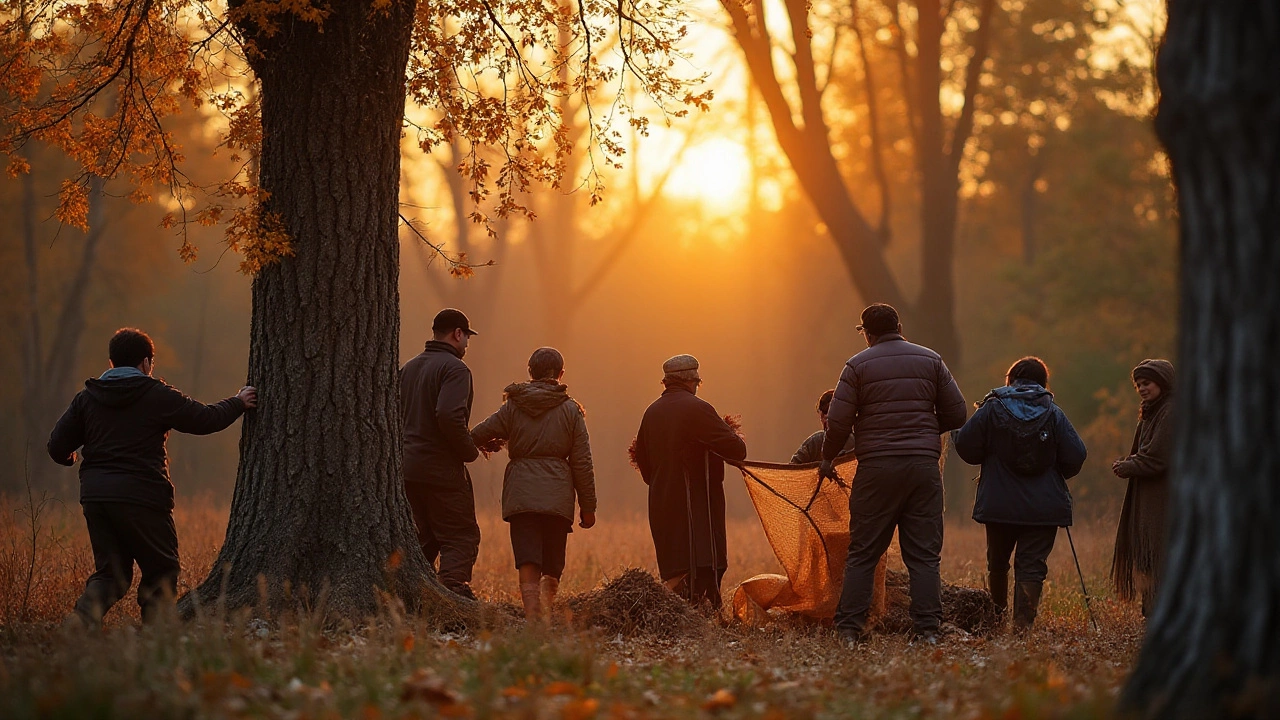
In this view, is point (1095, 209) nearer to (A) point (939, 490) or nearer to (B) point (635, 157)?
(B) point (635, 157)

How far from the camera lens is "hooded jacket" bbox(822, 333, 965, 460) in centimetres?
788

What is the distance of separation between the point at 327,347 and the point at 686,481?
120 inches

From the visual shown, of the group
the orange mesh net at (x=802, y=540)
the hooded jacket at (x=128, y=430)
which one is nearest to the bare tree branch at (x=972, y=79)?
the orange mesh net at (x=802, y=540)

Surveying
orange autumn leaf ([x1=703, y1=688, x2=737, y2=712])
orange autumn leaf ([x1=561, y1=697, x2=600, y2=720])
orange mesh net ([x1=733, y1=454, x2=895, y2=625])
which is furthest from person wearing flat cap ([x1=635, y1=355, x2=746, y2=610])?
orange autumn leaf ([x1=561, y1=697, x2=600, y2=720])

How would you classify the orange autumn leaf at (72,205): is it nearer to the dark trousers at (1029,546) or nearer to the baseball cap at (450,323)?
the baseball cap at (450,323)

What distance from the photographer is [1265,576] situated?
12.8 ft

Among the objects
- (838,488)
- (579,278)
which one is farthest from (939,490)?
(579,278)

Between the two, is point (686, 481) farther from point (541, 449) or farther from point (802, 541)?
point (541, 449)

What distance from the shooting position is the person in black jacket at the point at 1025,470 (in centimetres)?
831

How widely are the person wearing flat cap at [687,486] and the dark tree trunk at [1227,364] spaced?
195 inches

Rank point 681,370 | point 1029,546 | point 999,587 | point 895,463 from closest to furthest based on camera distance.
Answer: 1. point 895,463
2. point 1029,546
3. point 999,587
4. point 681,370

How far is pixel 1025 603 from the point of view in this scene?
8.36m

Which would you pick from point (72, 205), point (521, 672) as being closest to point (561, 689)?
point (521, 672)

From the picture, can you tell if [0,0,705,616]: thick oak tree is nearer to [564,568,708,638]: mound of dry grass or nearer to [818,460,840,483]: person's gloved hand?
[564,568,708,638]: mound of dry grass
